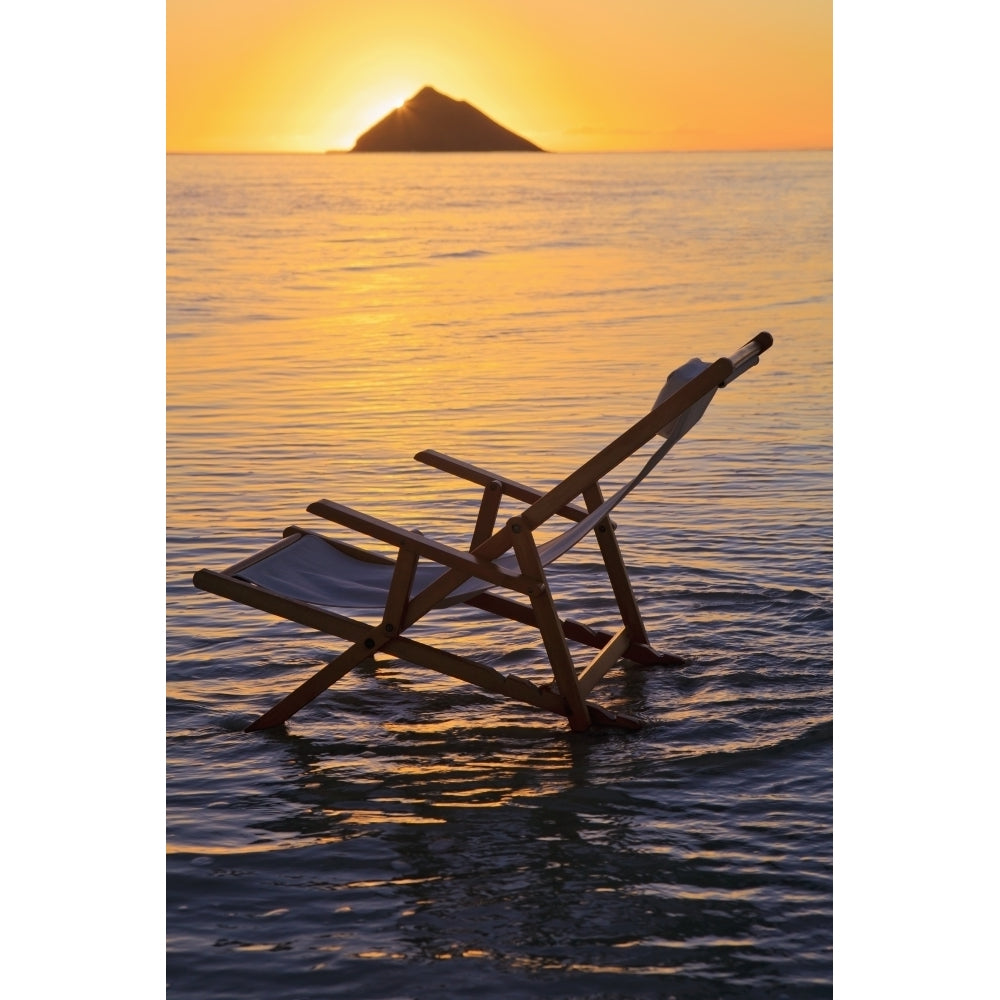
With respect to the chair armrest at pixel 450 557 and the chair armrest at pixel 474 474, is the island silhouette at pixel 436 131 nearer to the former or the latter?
the chair armrest at pixel 474 474

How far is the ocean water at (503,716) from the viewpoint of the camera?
3.16 meters

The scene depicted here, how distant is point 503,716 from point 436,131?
59.4m

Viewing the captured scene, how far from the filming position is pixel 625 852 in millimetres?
3568

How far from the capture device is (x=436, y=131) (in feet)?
203

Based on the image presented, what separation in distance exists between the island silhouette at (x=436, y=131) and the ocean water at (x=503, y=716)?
152ft

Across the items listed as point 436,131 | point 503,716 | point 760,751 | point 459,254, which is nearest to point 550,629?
point 503,716

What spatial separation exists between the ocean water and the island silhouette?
46262mm

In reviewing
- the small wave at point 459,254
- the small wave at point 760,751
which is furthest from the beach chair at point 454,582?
the small wave at point 459,254

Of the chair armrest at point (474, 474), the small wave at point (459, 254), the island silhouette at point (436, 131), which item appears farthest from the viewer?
the island silhouette at point (436, 131)

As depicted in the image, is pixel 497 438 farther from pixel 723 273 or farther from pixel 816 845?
pixel 723 273

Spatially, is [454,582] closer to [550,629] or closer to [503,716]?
[550,629]
